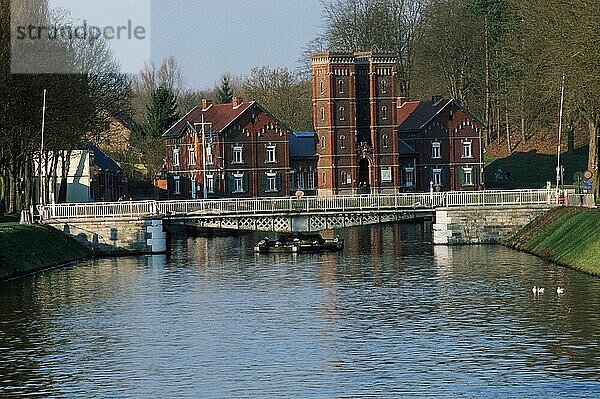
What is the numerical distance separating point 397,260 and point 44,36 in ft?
85.9

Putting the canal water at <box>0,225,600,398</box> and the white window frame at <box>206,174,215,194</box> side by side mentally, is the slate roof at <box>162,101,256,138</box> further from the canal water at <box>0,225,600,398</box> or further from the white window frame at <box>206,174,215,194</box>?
the canal water at <box>0,225,600,398</box>

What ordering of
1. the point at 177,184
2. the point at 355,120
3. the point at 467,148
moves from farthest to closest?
the point at 467,148, the point at 177,184, the point at 355,120

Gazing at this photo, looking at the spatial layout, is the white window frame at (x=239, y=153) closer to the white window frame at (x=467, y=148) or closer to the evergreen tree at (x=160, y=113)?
the white window frame at (x=467, y=148)

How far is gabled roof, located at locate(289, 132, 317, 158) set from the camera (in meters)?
115

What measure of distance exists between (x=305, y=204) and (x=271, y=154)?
34.9 meters

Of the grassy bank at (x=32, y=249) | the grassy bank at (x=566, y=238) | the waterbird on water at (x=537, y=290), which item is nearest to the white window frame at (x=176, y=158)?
the grassy bank at (x=32, y=249)

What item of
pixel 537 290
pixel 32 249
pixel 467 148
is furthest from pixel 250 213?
pixel 467 148

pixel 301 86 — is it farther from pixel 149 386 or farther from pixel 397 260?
pixel 149 386

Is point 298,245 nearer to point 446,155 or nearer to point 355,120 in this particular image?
point 355,120

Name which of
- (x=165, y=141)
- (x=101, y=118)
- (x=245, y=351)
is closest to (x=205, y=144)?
(x=165, y=141)

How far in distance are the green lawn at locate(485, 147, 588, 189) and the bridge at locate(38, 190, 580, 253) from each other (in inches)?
1480

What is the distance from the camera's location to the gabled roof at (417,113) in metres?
118

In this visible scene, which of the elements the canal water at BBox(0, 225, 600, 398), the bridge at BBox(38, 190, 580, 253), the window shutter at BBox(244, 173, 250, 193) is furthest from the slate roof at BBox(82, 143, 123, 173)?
the canal water at BBox(0, 225, 600, 398)

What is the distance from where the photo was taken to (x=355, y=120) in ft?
374
